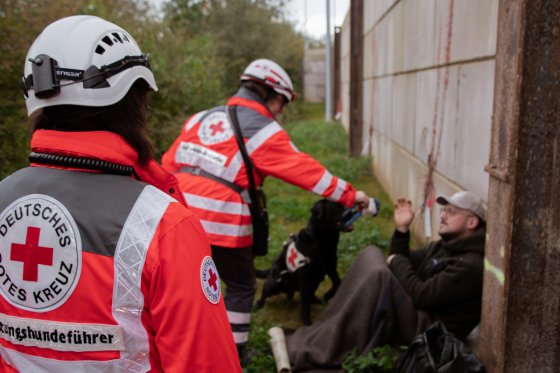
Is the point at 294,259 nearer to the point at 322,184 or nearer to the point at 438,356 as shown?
the point at 322,184

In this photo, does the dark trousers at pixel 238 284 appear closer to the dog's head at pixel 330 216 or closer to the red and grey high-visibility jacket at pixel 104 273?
the dog's head at pixel 330 216

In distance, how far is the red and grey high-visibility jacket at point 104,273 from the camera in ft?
4.57

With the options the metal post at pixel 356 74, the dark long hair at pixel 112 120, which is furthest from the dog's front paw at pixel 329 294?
the metal post at pixel 356 74

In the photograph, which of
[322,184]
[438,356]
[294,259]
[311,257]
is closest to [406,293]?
[438,356]

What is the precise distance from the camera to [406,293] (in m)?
3.54

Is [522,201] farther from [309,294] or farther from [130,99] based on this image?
[309,294]

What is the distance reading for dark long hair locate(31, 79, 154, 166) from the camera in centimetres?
150

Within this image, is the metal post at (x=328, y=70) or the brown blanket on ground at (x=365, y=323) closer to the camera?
the brown blanket on ground at (x=365, y=323)

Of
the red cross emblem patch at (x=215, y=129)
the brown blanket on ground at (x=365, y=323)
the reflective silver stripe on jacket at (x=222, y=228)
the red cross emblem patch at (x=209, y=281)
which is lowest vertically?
the brown blanket on ground at (x=365, y=323)

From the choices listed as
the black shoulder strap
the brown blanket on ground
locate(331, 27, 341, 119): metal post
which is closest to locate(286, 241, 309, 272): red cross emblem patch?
the brown blanket on ground

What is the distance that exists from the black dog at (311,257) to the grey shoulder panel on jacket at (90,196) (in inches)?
121

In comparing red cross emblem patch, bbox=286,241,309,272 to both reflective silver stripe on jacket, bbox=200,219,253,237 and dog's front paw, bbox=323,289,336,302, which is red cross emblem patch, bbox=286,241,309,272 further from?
reflective silver stripe on jacket, bbox=200,219,253,237

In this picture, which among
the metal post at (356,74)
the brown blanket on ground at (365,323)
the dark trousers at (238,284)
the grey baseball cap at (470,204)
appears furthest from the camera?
the metal post at (356,74)

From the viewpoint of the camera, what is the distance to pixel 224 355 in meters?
1.48
